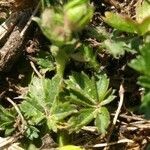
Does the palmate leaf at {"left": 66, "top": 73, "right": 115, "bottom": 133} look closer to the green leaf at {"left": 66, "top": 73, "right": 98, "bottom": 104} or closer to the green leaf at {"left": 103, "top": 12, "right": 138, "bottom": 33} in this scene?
the green leaf at {"left": 66, "top": 73, "right": 98, "bottom": 104}

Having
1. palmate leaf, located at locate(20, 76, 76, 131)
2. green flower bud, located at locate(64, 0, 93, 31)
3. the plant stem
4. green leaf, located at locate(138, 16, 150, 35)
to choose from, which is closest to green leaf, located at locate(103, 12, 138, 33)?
green leaf, located at locate(138, 16, 150, 35)

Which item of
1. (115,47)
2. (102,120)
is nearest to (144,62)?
(115,47)

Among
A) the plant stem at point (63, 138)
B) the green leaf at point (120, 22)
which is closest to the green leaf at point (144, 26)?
the green leaf at point (120, 22)

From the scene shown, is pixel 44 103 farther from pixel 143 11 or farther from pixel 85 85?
pixel 143 11

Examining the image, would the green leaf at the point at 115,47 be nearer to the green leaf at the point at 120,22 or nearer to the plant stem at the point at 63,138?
the green leaf at the point at 120,22

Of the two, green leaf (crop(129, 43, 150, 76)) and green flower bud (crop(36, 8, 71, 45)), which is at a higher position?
green flower bud (crop(36, 8, 71, 45))

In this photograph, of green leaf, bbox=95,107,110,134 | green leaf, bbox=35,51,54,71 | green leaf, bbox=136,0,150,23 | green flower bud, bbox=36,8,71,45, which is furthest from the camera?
green leaf, bbox=35,51,54,71

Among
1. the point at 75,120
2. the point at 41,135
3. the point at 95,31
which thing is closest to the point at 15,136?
the point at 41,135

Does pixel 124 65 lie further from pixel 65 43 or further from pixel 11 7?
pixel 11 7
